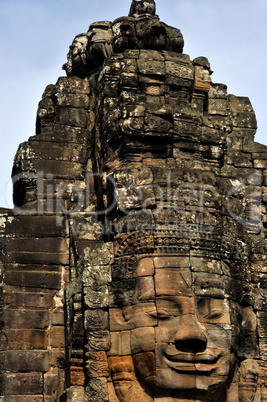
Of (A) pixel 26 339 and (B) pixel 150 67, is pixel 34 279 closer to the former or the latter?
(A) pixel 26 339

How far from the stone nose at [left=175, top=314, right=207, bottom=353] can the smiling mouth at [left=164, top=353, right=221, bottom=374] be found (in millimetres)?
113

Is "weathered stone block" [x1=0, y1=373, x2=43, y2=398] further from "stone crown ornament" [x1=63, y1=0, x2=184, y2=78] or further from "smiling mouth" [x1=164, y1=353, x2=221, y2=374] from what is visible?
"stone crown ornament" [x1=63, y1=0, x2=184, y2=78]

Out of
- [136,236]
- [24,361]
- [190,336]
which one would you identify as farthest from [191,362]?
[24,361]

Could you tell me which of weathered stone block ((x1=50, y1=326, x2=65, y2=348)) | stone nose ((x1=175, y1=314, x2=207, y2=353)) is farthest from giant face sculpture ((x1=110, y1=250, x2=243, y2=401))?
weathered stone block ((x1=50, y1=326, x2=65, y2=348))

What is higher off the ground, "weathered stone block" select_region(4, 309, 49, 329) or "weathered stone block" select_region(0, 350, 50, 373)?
"weathered stone block" select_region(4, 309, 49, 329)

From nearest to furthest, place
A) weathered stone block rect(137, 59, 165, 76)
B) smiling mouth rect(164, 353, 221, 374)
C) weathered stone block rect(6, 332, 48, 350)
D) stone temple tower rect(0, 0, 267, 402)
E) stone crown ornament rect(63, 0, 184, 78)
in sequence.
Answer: smiling mouth rect(164, 353, 221, 374)
stone temple tower rect(0, 0, 267, 402)
weathered stone block rect(6, 332, 48, 350)
weathered stone block rect(137, 59, 165, 76)
stone crown ornament rect(63, 0, 184, 78)

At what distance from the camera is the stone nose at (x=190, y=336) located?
16156 mm

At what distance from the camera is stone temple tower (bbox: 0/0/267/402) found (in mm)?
16516

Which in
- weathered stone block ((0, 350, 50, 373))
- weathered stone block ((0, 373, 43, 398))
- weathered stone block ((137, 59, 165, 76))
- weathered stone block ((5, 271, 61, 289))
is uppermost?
weathered stone block ((137, 59, 165, 76))

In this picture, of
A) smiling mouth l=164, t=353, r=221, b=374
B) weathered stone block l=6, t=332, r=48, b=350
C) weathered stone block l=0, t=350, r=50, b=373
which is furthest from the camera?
weathered stone block l=6, t=332, r=48, b=350

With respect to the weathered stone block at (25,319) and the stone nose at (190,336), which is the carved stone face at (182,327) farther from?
the weathered stone block at (25,319)

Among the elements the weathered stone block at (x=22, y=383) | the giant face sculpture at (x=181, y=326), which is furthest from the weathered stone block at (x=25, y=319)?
the giant face sculpture at (x=181, y=326)

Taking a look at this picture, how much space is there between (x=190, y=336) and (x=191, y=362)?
46 cm

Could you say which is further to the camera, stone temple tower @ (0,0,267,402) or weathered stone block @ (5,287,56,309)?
weathered stone block @ (5,287,56,309)
